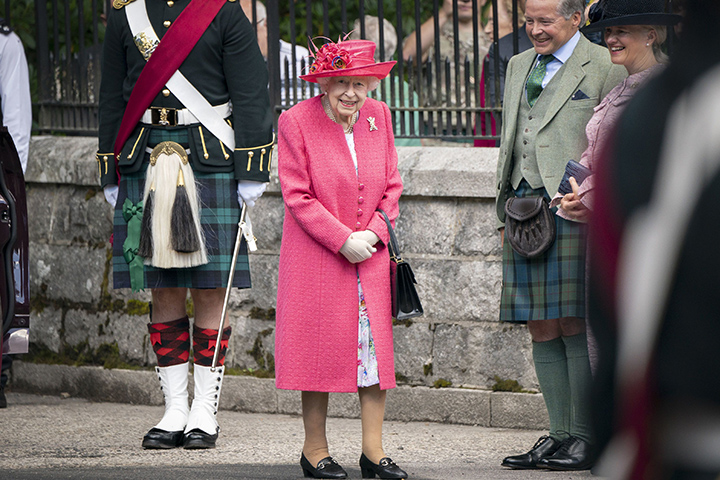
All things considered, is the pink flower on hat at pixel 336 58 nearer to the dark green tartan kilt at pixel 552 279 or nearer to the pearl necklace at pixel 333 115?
the pearl necklace at pixel 333 115

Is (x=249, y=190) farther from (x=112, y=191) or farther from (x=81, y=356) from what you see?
(x=81, y=356)

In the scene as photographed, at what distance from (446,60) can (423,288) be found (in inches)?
50.5

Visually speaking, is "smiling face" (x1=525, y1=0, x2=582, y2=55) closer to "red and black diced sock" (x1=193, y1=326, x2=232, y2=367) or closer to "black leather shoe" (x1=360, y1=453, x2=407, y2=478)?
"black leather shoe" (x1=360, y1=453, x2=407, y2=478)

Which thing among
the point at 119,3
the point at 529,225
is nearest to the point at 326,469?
the point at 529,225

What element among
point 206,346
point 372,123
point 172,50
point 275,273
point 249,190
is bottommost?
point 206,346

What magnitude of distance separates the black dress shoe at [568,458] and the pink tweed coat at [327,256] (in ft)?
2.55

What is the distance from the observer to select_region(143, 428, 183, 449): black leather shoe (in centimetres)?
498

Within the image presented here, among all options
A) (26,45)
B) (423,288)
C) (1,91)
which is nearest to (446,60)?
(423,288)

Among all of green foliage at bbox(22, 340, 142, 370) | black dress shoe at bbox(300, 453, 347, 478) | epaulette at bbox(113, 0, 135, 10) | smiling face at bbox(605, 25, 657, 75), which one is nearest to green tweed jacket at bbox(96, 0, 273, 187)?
epaulette at bbox(113, 0, 135, 10)

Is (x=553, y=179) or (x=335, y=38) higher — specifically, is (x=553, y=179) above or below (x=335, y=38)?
below

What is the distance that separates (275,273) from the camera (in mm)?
6043

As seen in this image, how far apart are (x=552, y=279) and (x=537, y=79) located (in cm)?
84

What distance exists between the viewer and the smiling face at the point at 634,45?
14.0 feet

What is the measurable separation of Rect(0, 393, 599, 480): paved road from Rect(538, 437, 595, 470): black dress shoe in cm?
4
